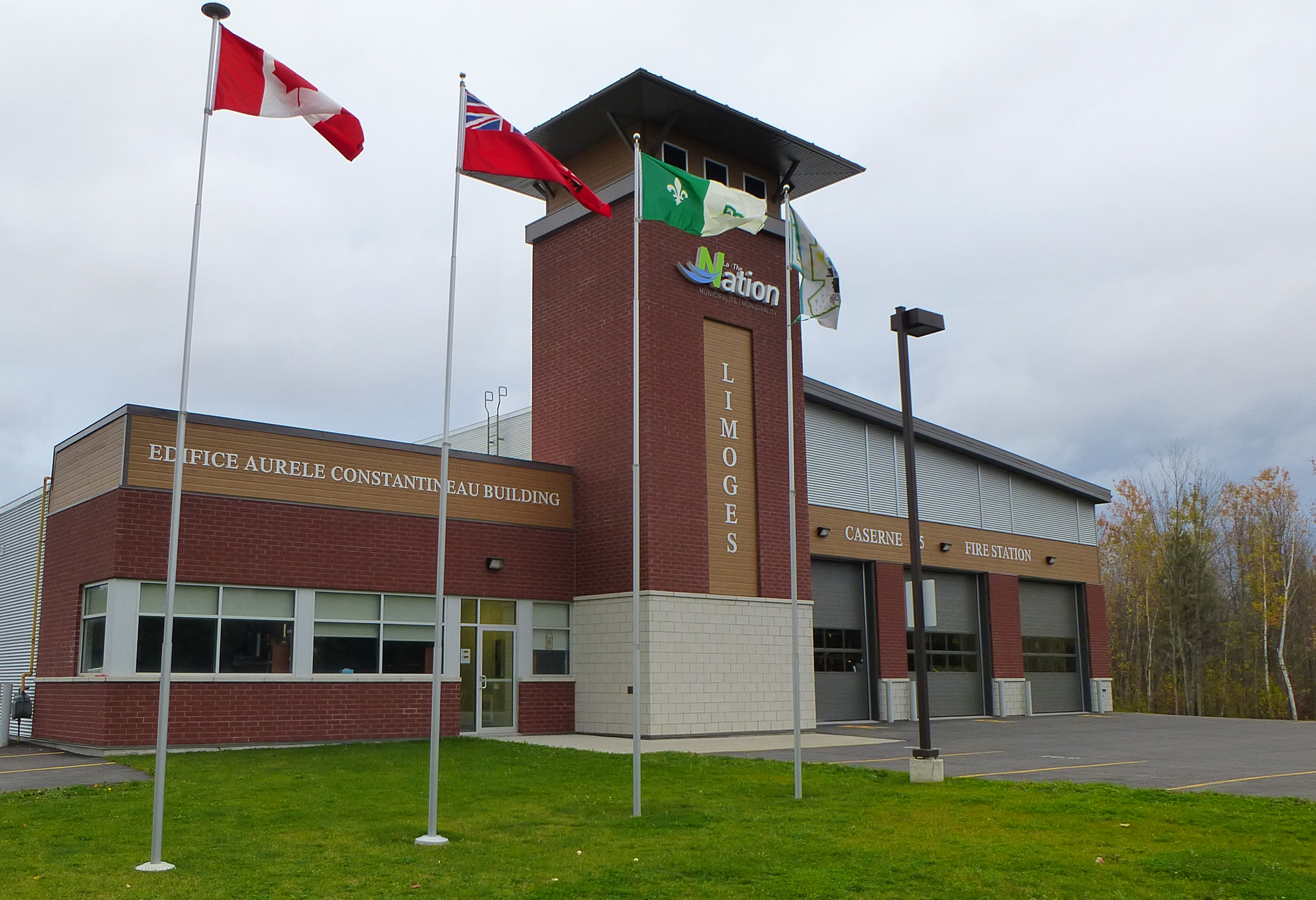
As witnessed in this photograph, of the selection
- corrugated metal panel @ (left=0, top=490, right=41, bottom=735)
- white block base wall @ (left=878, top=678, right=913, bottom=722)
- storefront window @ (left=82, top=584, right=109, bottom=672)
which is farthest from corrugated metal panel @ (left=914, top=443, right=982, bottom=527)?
corrugated metal panel @ (left=0, top=490, right=41, bottom=735)

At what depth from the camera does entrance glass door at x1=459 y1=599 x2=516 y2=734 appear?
74.9 ft

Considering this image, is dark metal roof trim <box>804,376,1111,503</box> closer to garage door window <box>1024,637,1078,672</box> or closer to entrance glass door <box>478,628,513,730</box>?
garage door window <box>1024,637,1078,672</box>

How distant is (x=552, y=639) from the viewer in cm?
2430

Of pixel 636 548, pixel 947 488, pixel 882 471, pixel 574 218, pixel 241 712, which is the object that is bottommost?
pixel 241 712

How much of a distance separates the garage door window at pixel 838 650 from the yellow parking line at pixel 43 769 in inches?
654

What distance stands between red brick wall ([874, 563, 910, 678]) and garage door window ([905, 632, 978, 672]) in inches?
24.3

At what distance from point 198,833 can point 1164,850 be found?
8675 mm

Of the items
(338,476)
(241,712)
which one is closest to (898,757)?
(241,712)

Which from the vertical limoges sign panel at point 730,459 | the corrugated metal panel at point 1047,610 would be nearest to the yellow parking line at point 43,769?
the vertical limoges sign panel at point 730,459

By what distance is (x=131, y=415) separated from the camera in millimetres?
19188

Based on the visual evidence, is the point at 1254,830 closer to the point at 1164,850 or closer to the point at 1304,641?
the point at 1164,850

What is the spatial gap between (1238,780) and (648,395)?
1278 centimetres

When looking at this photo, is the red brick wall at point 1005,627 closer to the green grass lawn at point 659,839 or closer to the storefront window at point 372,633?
the storefront window at point 372,633

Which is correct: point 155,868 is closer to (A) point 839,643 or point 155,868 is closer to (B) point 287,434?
(B) point 287,434
